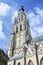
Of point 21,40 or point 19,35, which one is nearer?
point 21,40

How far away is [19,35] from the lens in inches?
2628

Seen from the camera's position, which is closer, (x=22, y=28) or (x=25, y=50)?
(x=25, y=50)

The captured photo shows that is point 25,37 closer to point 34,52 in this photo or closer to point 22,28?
point 22,28

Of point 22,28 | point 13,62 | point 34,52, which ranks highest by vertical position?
point 22,28

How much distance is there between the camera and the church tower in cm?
6370

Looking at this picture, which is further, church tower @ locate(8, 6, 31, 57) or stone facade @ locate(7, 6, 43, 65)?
church tower @ locate(8, 6, 31, 57)

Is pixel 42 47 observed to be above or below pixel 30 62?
above

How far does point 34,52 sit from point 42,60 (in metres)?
3.14

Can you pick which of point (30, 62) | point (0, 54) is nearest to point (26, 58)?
point (30, 62)

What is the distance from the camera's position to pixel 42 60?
4078 cm

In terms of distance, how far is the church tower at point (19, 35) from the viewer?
63700 millimetres

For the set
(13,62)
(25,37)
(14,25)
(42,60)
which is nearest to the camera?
(42,60)

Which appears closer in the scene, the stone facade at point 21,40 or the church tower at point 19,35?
the stone facade at point 21,40

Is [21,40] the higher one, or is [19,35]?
[19,35]
